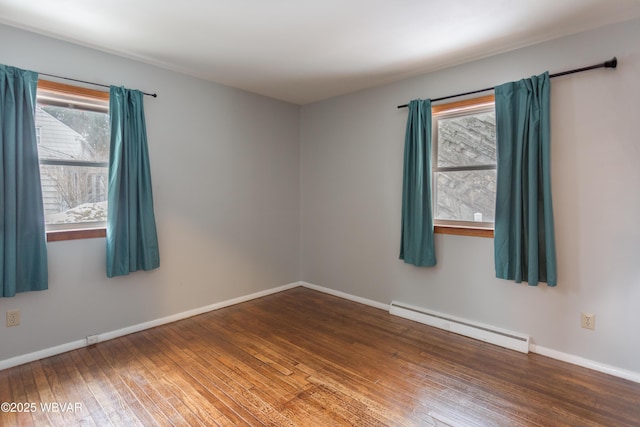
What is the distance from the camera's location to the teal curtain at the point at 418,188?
336 centimetres

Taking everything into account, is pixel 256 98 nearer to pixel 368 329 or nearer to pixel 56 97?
pixel 56 97

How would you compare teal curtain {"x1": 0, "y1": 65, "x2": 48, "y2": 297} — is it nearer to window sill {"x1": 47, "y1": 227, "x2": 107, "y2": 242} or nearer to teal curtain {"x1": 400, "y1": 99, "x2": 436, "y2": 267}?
window sill {"x1": 47, "y1": 227, "x2": 107, "y2": 242}

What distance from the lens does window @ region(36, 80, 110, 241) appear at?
8.93ft

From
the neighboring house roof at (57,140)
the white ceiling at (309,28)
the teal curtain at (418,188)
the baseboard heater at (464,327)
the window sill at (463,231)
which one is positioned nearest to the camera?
the white ceiling at (309,28)

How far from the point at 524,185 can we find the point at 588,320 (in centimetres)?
114

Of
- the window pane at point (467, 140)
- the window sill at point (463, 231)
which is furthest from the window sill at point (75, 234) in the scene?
the window pane at point (467, 140)

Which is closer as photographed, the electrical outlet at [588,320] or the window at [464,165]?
the electrical outlet at [588,320]

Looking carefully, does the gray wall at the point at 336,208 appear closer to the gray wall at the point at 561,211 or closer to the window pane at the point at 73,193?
the gray wall at the point at 561,211

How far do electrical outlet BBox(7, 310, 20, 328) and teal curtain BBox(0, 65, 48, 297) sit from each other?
0.20m

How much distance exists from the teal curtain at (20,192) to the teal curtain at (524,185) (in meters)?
3.75

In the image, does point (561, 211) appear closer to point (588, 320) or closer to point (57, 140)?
point (588, 320)

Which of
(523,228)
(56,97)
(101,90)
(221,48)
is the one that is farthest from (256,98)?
(523,228)

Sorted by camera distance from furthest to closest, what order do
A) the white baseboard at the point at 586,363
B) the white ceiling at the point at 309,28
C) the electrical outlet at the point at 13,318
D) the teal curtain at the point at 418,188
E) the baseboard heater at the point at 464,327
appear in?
the teal curtain at the point at 418,188, the baseboard heater at the point at 464,327, the electrical outlet at the point at 13,318, the white baseboard at the point at 586,363, the white ceiling at the point at 309,28

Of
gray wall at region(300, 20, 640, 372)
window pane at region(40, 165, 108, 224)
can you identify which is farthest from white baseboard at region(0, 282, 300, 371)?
gray wall at region(300, 20, 640, 372)
